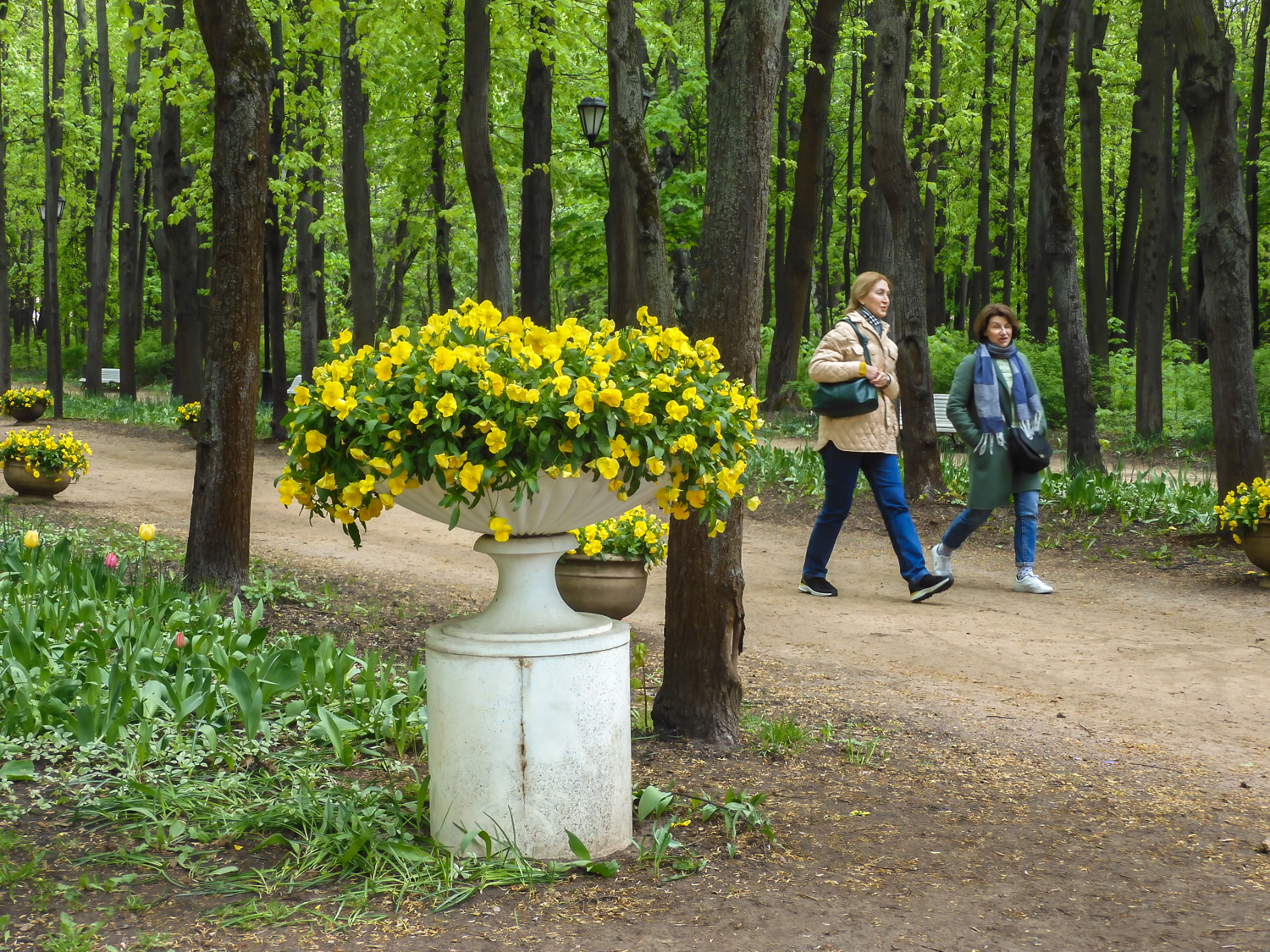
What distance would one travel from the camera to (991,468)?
7684 mm

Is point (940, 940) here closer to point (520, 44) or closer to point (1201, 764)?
point (1201, 764)

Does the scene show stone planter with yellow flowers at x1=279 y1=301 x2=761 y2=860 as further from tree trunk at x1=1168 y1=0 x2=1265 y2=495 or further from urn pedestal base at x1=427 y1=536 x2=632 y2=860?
tree trunk at x1=1168 y1=0 x2=1265 y2=495

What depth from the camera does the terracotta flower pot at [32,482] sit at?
1005 centimetres

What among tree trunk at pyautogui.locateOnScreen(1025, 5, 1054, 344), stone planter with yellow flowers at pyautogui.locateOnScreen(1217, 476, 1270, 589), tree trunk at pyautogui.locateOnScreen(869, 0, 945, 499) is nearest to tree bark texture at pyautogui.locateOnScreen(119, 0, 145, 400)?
tree trunk at pyautogui.locateOnScreen(869, 0, 945, 499)

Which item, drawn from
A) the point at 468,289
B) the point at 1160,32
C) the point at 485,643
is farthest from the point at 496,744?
the point at 468,289

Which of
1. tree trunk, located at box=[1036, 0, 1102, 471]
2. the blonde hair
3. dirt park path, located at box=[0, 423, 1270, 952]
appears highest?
tree trunk, located at box=[1036, 0, 1102, 471]

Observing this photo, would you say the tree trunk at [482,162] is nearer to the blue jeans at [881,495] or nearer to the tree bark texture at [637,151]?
the tree bark texture at [637,151]

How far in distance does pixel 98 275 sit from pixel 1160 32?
67.0 ft

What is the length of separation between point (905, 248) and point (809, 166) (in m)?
4.11

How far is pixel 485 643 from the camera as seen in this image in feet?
10.0

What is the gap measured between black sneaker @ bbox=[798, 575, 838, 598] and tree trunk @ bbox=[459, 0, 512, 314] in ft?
20.8

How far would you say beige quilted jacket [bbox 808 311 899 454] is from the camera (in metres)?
7.24

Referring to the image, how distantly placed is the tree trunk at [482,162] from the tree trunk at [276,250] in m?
3.70

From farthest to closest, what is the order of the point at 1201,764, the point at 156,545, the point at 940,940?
the point at 156,545
the point at 1201,764
the point at 940,940
